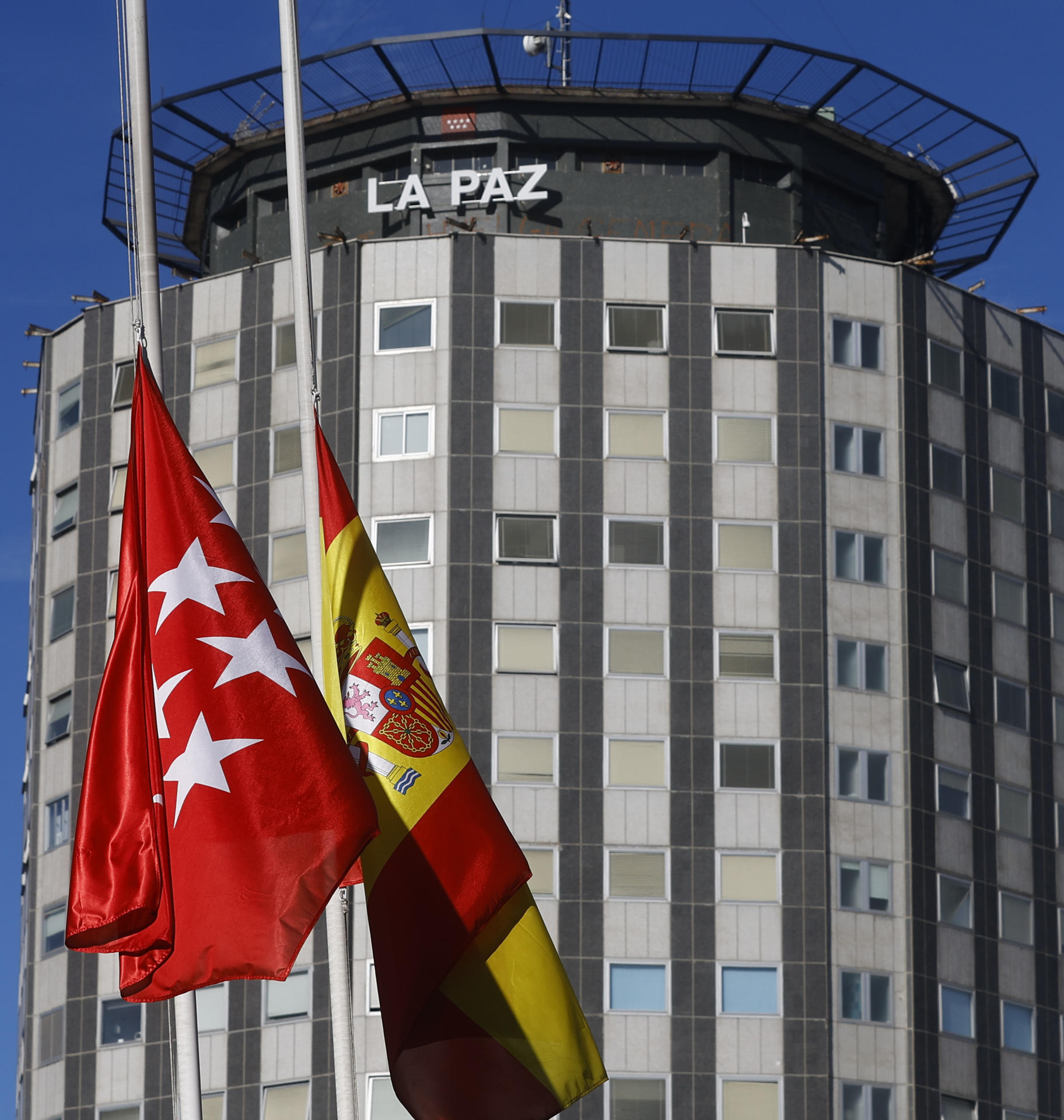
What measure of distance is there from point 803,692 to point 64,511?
25.2 m

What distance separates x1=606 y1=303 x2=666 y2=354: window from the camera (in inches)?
2968

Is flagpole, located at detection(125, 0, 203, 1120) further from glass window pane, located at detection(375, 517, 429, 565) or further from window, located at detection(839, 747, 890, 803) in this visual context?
window, located at detection(839, 747, 890, 803)

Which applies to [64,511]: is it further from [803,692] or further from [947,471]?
[947,471]

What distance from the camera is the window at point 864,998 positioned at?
70500mm

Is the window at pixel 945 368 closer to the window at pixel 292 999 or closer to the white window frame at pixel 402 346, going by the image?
the white window frame at pixel 402 346

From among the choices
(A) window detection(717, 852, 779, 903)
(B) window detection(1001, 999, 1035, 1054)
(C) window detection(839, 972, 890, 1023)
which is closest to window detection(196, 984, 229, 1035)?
(A) window detection(717, 852, 779, 903)

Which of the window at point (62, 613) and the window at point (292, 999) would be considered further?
the window at point (62, 613)

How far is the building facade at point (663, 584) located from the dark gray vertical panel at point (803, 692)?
0.12 meters

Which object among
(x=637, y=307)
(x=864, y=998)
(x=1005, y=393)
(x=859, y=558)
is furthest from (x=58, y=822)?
(x=1005, y=393)

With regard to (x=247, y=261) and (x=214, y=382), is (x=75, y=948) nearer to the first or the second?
(x=214, y=382)

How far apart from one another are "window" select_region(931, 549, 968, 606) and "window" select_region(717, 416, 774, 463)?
249 inches

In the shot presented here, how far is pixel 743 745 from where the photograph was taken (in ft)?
237

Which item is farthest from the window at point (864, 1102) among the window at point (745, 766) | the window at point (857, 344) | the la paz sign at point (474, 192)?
the la paz sign at point (474, 192)

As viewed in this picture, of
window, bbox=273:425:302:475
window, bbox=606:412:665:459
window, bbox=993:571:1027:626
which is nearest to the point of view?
window, bbox=606:412:665:459
